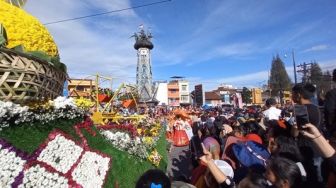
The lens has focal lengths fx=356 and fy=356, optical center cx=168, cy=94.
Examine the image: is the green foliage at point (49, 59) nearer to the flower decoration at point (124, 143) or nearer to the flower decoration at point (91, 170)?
the flower decoration at point (91, 170)

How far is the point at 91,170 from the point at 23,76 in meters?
1.25

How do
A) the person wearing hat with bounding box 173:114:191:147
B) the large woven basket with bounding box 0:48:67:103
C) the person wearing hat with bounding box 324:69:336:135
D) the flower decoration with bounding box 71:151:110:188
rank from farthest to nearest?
1. the person wearing hat with bounding box 173:114:191:147
2. the person wearing hat with bounding box 324:69:336:135
3. the flower decoration with bounding box 71:151:110:188
4. the large woven basket with bounding box 0:48:67:103

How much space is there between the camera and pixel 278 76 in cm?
10356

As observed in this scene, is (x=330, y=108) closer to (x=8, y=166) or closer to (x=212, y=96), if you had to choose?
(x=8, y=166)

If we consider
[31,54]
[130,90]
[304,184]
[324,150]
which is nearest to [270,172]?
[304,184]

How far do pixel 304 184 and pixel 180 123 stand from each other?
42.7ft

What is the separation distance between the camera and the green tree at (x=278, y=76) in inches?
3882

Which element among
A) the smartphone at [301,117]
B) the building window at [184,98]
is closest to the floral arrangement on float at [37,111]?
the smartphone at [301,117]

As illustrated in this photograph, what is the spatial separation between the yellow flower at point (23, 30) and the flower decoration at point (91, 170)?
0.94 m

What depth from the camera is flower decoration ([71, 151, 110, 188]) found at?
269 cm

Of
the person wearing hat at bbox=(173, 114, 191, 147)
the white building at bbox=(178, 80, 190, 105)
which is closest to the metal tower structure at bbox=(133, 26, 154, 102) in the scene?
the white building at bbox=(178, 80, 190, 105)

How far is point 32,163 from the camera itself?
231 cm

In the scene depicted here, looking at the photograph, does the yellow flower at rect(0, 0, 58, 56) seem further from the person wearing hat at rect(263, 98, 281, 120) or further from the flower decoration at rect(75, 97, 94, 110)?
the person wearing hat at rect(263, 98, 281, 120)

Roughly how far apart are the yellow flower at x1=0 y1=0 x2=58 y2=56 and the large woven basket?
23 centimetres
